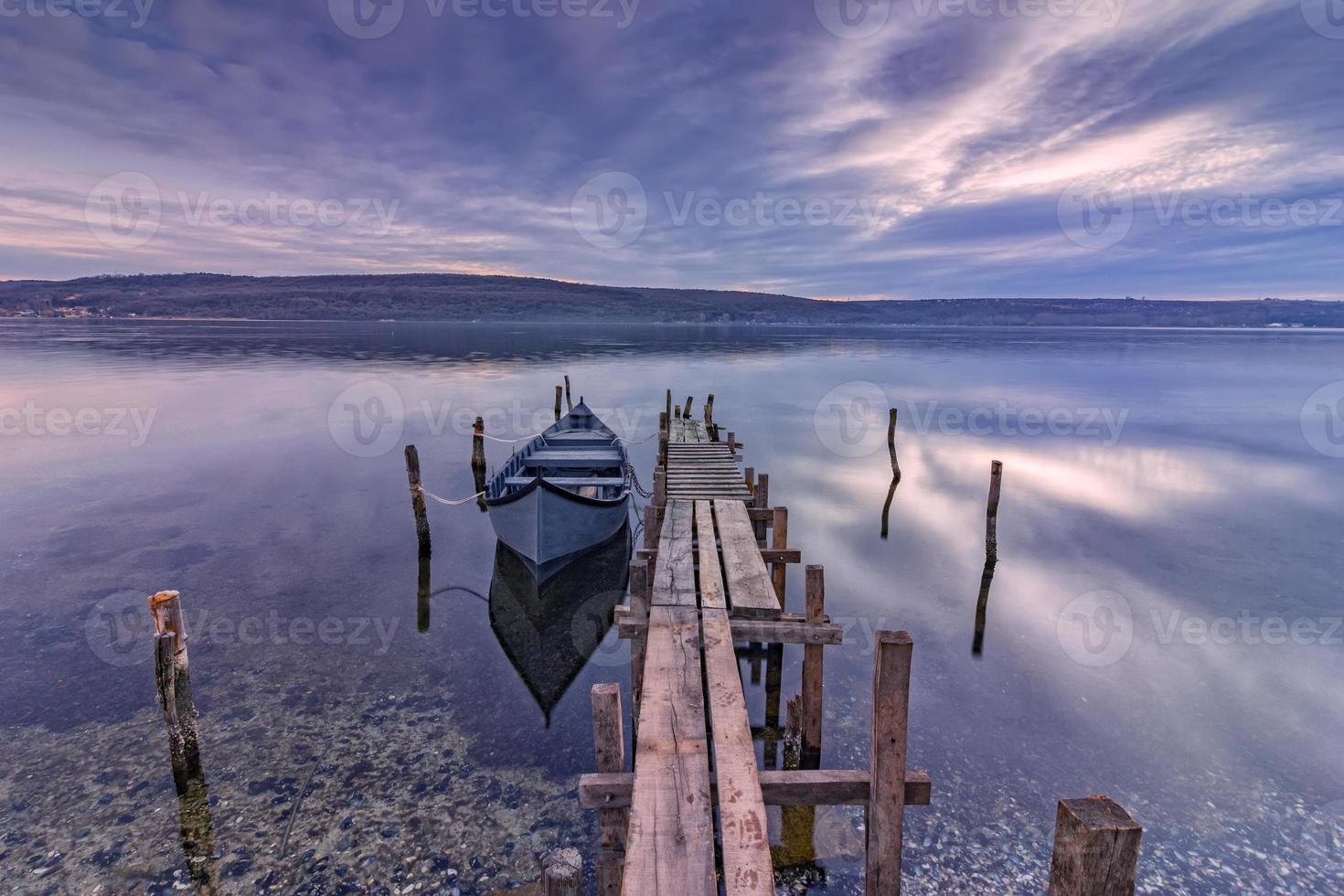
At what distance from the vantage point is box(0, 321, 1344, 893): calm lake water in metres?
7.37

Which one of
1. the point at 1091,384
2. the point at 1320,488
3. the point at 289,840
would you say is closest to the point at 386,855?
the point at 289,840

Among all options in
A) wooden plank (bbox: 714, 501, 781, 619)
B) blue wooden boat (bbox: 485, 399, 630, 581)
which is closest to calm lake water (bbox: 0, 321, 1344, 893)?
blue wooden boat (bbox: 485, 399, 630, 581)

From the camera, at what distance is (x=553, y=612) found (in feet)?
45.7

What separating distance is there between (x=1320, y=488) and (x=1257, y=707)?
22084 millimetres

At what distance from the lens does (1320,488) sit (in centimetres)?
2505

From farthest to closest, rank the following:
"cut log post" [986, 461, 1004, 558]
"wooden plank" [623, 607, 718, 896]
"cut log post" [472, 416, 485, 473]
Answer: "cut log post" [472, 416, 485, 473] → "cut log post" [986, 461, 1004, 558] → "wooden plank" [623, 607, 718, 896]

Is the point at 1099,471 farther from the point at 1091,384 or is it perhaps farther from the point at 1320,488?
the point at 1091,384

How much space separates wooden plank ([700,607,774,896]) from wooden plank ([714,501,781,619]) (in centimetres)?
125

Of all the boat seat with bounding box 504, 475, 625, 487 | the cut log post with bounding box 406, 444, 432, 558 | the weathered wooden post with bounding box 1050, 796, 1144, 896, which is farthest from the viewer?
the boat seat with bounding box 504, 475, 625, 487

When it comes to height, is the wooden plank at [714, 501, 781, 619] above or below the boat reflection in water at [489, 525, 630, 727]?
above

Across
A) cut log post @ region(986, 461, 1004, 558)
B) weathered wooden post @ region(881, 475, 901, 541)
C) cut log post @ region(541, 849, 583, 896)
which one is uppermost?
cut log post @ region(541, 849, 583, 896)

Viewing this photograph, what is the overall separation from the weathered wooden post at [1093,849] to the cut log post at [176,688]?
935 cm

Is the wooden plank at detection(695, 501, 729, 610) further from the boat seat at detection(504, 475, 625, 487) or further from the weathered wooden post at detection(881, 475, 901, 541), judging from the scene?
the weathered wooden post at detection(881, 475, 901, 541)

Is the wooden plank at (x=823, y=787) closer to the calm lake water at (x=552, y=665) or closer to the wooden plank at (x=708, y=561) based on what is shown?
the calm lake water at (x=552, y=665)
